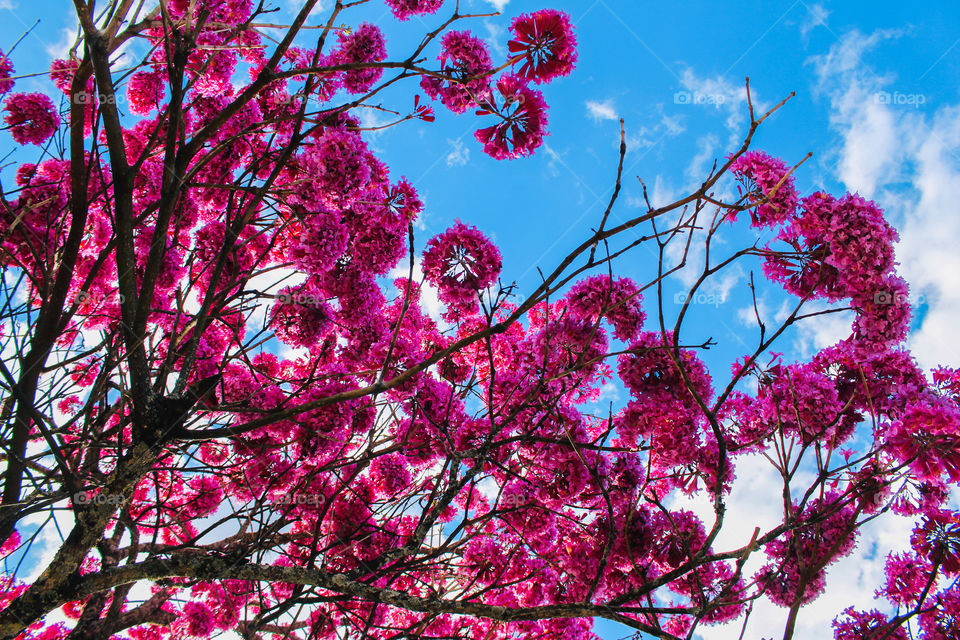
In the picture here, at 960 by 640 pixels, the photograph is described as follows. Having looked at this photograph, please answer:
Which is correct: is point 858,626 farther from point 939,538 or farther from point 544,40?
point 544,40

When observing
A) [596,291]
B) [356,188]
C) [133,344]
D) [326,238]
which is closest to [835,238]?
[596,291]

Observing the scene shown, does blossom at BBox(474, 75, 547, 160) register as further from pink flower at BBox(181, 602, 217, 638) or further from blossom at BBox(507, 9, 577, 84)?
pink flower at BBox(181, 602, 217, 638)

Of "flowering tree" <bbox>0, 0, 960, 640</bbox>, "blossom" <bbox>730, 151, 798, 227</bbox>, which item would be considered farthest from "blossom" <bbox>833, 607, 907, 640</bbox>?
"blossom" <bbox>730, 151, 798, 227</bbox>

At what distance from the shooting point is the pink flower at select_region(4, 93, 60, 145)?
5027mm

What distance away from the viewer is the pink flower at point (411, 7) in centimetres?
549

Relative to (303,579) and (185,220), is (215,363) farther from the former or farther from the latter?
(303,579)

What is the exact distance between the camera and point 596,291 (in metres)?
5.04

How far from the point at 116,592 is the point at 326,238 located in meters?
3.49

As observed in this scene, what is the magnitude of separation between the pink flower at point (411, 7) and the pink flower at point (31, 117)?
3636mm

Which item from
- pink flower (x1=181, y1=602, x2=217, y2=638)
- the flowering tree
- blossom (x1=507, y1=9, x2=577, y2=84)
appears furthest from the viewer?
pink flower (x1=181, y1=602, x2=217, y2=638)

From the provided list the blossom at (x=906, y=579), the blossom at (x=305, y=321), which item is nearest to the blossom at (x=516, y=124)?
the blossom at (x=305, y=321)

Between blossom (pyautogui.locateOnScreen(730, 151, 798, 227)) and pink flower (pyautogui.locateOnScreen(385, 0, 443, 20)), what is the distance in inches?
145

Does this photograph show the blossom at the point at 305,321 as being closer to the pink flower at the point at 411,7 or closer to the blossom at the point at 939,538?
the pink flower at the point at 411,7

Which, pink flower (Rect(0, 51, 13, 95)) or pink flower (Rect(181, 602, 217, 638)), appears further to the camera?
pink flower (Rect(181, 602, 217, 638))
